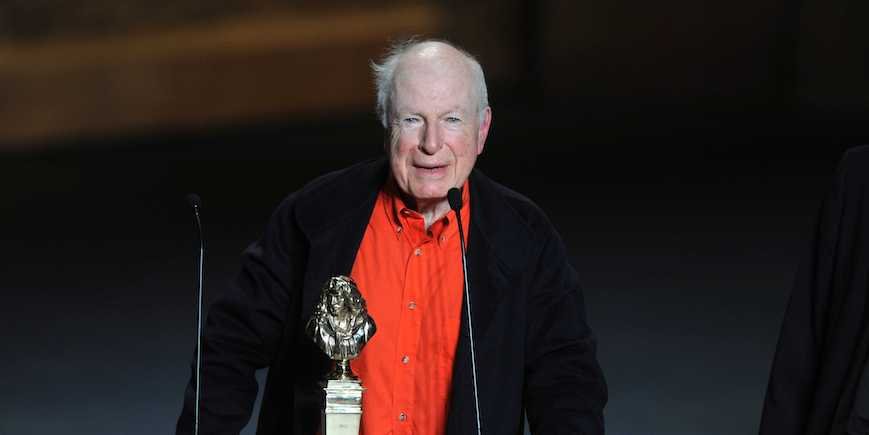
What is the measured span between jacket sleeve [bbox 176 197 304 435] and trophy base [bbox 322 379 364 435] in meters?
0.56

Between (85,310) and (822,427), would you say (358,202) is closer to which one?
(822,427)

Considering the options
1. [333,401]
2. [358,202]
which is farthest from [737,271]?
[333,401]

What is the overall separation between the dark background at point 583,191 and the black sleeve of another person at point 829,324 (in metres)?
3.19

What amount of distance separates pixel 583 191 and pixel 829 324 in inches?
334

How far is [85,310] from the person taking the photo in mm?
8180

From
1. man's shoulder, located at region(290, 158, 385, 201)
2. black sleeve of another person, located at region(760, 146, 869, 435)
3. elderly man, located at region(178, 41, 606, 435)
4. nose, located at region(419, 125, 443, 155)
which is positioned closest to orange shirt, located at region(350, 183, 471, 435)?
elderly man, located at region(178, 41, 606, 435)

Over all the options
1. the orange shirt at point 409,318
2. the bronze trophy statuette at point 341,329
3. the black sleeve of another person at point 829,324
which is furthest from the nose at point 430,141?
the black sleeve of another person at point 829,324

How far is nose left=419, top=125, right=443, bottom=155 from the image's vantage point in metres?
3.13

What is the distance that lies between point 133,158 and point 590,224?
15.7ft

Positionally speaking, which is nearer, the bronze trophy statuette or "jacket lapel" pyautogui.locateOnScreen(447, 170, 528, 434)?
the bronze trophy statuette

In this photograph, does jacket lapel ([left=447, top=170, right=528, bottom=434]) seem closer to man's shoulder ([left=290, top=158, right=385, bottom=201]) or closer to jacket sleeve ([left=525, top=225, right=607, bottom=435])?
jacket sleeve ([left=525, top=225, right=607, bottom=435])

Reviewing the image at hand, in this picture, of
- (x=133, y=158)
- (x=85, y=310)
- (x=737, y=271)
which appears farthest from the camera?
(x=133, y=158)

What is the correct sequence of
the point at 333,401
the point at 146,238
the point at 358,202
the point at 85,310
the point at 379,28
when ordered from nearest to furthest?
the point at 333,401, the point at 358,202, the point at 85,310, the point at 146,238, the point at 379,28

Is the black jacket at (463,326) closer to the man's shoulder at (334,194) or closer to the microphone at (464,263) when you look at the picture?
the man's shoulder at (334,194)
